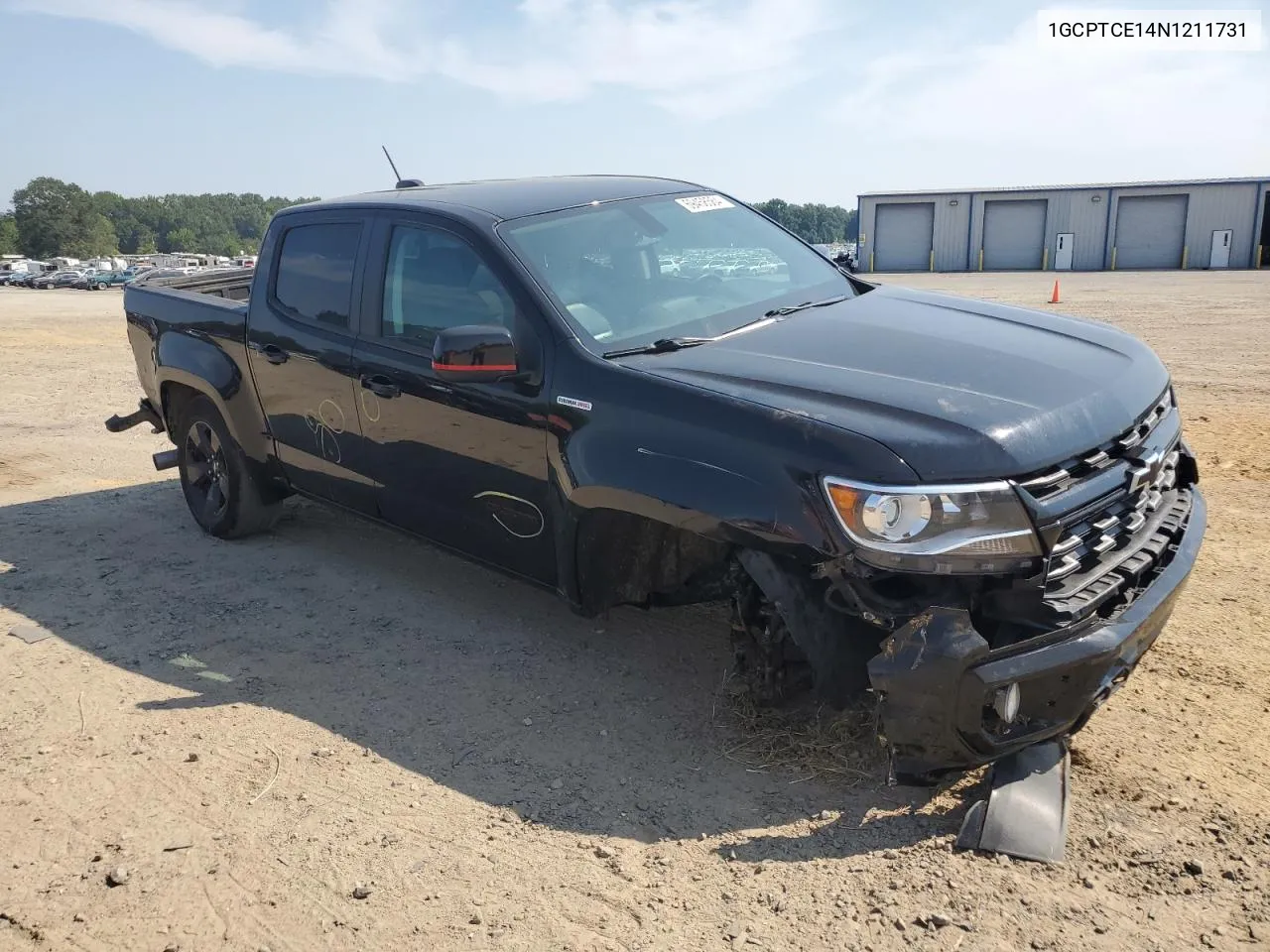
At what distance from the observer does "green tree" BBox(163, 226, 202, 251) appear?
15421 cm

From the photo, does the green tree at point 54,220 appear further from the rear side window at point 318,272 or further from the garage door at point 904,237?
the rear side window at point 318,272

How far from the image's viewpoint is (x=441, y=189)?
497 cm

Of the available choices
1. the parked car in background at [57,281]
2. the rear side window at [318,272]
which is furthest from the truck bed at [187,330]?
the parked car in background at [57,281]

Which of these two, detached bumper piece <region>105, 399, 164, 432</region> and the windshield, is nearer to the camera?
the windshield

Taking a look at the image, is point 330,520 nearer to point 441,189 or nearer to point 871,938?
point 441,189

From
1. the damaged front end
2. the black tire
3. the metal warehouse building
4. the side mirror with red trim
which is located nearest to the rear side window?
the black tire

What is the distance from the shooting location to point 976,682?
8.87ft

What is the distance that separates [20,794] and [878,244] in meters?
52.2

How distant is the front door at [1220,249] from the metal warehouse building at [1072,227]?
0.04 meters

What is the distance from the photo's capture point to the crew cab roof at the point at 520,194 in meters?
4.40

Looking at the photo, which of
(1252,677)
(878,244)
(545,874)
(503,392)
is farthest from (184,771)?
(878,244)

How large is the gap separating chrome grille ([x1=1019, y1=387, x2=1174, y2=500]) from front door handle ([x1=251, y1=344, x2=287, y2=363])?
12.2ft

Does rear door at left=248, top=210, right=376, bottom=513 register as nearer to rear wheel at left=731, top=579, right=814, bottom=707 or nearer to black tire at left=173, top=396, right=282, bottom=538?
black tire at left=173, top=396, right=282, bottom=538

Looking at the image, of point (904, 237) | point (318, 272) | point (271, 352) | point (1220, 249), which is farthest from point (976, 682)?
point (904, 237)
